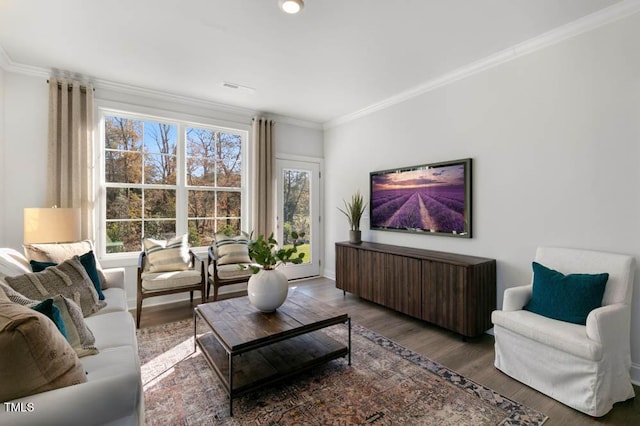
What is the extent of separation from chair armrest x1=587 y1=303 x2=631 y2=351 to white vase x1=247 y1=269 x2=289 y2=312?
2.05 m

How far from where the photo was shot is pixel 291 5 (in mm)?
2193

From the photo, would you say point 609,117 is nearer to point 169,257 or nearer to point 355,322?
point 355,322

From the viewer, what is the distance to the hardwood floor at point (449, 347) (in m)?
1.89

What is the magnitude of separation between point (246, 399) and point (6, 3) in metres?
3.37

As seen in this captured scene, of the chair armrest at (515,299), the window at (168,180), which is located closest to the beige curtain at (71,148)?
the window at (168,180)

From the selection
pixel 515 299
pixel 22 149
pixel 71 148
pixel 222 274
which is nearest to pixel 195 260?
pixel 222 274

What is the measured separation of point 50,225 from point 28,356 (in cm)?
237

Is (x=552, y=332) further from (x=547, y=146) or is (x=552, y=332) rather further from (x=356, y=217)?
(x=356, y=217)

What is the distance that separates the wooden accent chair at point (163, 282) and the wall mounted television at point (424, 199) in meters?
2.52

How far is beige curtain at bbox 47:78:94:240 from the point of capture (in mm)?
3338

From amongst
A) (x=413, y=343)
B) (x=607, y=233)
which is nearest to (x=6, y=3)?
(x=413, y=343)

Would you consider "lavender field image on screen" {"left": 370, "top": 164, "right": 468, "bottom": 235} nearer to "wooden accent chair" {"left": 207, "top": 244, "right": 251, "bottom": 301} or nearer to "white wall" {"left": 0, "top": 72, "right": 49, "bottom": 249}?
"wooden accent chair" {"left": 207, "top": 244, "right": 251, "bottom": 301}

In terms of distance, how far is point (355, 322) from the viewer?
133 inches

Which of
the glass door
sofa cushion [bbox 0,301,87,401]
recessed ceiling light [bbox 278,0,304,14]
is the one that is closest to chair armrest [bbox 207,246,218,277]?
the glass door
